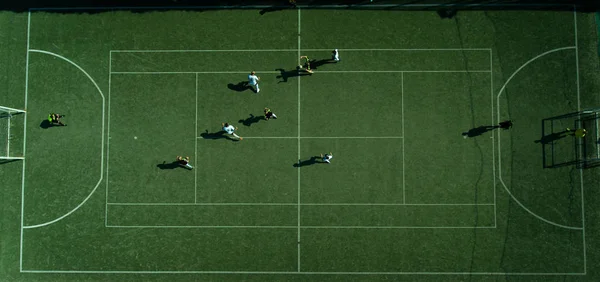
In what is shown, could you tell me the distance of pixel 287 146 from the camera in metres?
13.3

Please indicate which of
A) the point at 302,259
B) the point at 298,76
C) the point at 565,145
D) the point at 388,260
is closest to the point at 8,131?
the point at 298,76

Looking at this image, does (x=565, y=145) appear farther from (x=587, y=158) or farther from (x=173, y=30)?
(x=173, y=30)

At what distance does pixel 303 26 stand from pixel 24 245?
12.6m

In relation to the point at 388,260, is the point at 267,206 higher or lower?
higher

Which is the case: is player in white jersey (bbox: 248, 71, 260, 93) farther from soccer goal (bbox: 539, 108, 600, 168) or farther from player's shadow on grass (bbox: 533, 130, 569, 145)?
soccer goal (bbox: 539, 108, 600, 168)

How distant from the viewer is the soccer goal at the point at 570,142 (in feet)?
43.2

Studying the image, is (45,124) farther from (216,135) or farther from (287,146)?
(287,146)

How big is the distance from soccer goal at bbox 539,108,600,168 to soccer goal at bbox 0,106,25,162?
18.5 m

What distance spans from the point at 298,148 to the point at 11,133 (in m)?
10.3

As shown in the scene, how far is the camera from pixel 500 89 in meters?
13.2

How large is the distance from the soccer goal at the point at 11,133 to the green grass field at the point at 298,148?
0.07 metres

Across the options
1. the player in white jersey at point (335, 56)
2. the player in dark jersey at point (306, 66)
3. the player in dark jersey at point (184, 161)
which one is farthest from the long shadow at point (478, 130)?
the player in dark jersey at point (184, 161)

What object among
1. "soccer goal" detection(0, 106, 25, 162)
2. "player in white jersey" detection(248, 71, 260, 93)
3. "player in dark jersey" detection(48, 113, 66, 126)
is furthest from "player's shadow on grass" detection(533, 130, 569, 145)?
"soccer goal" detection(0, 106, 25, 162)

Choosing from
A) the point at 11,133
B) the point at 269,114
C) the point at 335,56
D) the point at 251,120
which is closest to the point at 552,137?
the point at 335,56
